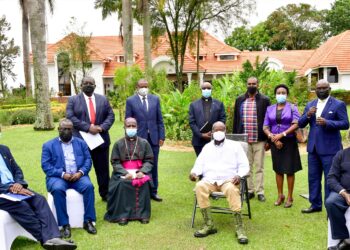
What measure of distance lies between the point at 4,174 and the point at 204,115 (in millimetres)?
3504

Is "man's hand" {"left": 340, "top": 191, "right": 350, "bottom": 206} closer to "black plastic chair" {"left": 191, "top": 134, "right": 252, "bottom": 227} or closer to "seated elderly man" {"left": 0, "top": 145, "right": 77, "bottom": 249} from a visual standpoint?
"black plastic chair" {"left": 191, "top": 134, "right": 252, "bottom": 227}

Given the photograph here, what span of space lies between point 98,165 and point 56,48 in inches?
1336

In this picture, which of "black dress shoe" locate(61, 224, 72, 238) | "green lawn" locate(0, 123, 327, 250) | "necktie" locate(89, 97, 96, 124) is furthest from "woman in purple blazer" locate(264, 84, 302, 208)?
"black dress shoe" locate(61, 224, 72, 238)

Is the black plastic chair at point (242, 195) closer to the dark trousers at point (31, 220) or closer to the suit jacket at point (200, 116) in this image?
the suit jacket at point (200, 116)

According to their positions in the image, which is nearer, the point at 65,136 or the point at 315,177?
the point at 65,136

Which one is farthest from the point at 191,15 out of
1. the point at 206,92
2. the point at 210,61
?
the point at 206,92

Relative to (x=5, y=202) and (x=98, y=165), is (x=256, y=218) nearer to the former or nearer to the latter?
(x=98, y=165)

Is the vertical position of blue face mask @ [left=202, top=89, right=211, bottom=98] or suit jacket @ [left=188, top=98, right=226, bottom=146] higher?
blue face mask @ [left=202, top=89, right=211, bottom=98]

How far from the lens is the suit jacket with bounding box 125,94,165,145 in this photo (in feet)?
25.7

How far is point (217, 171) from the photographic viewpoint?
6320mm

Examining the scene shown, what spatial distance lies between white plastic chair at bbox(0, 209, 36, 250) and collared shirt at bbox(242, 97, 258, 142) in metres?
3.86

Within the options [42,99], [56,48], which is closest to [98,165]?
[42,99]

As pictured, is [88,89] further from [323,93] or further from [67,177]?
[323,93]

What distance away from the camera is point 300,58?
44281mm
